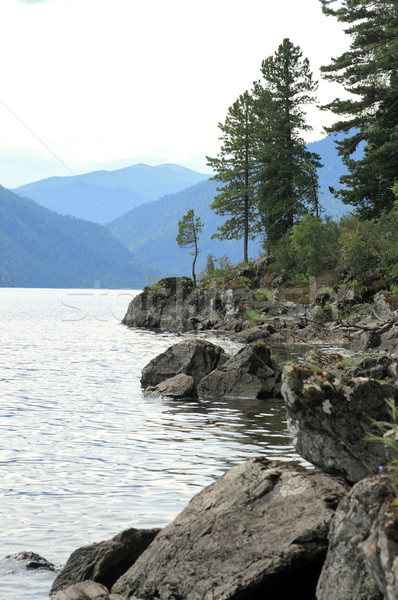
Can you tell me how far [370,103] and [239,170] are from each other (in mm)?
23443

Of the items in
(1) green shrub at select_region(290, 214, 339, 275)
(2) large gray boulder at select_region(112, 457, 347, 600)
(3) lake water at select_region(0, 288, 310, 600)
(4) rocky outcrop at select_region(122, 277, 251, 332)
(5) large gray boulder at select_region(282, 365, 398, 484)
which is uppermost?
(1) green shrub at select_region(290, 214, 339, 275)

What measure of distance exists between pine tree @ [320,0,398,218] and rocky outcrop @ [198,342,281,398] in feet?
67.8

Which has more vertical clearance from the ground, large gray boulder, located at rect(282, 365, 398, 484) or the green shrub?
the green shrub

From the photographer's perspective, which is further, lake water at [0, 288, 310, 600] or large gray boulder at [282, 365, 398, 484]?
lake water at [0, 288, 310, 600]

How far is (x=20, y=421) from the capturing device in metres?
16.7

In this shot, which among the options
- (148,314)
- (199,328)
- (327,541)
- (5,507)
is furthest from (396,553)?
(148,314)

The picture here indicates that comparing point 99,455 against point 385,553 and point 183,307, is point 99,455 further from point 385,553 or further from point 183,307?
point 183,307

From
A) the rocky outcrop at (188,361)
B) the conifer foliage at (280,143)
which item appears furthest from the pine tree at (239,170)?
the rocky outcrop at (188,361)

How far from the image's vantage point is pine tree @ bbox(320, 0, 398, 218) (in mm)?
33781

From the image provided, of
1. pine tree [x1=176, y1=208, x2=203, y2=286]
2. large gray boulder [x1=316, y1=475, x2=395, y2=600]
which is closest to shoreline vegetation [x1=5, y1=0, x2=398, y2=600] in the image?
large gray boulder [x1=316, y1=475, x2=395, y2=600]

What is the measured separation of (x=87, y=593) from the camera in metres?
5.92

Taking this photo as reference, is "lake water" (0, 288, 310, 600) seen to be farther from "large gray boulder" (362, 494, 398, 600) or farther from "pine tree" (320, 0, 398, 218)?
"pine tree" (320, 0, 398, 218)

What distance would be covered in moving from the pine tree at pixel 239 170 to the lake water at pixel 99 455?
128ft

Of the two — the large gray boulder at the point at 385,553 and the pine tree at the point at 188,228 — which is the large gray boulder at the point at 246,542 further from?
the pine tree at the point at 188,228
